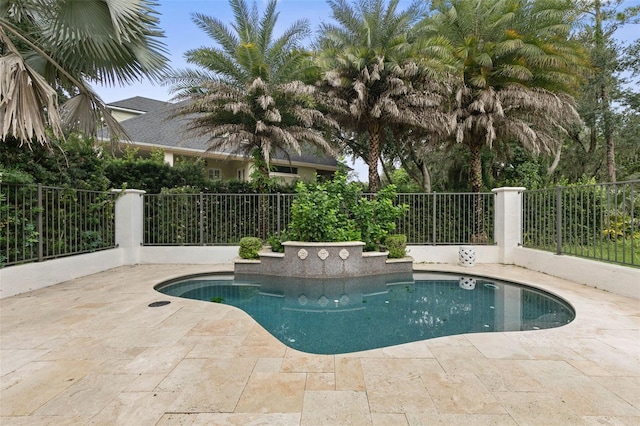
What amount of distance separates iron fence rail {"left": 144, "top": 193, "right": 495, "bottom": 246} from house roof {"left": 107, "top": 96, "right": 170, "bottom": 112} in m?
9.96

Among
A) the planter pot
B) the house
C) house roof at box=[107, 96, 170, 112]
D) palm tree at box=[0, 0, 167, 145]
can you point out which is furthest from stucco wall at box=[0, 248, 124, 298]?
house roof at box=[107, 96, 170, 112]

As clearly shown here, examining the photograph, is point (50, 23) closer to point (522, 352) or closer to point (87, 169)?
point (87, 169)

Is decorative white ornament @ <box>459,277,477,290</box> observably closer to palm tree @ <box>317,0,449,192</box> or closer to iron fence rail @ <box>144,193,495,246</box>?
iron fence rail @ <box>144,193,495,246</box>

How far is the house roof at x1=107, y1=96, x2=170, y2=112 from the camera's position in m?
17.8

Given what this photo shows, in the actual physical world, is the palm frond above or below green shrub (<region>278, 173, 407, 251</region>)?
above

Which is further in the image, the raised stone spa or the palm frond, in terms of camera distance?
the raised stone spa

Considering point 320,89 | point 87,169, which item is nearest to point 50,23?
point 87,169

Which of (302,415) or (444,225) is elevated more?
(444,225)

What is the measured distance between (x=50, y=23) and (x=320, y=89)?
7.43 meters

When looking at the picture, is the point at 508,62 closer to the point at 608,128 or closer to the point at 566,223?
the point at 566,223

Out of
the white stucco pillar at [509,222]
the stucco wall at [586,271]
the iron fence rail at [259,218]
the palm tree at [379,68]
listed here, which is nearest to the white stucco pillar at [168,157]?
the iron fence rail at [259,218]

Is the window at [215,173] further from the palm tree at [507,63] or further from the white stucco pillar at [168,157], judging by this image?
the palm tree at [507,63]

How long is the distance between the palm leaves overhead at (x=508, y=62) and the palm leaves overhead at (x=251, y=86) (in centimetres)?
475

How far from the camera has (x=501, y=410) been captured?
2.49 m
